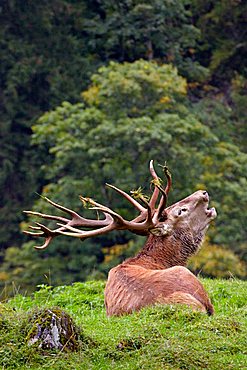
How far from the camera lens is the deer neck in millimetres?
9562

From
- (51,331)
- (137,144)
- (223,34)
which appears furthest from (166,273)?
(223,34)

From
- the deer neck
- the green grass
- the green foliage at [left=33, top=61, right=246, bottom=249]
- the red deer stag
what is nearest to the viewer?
the green grass

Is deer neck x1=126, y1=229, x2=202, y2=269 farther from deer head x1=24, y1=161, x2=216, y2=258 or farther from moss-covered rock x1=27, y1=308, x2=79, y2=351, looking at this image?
moss-covered rock x1=27, y1=308, x2=79, y2=351

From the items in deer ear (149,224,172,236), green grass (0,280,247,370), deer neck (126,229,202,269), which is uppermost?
green grass (0,280,247,370)

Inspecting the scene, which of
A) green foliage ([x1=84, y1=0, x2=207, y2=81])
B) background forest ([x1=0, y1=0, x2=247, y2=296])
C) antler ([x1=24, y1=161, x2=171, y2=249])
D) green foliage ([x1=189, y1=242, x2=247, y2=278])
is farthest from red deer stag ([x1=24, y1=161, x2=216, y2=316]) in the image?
green foliage ([x1=84, y1=0, x2=207, y2=81])

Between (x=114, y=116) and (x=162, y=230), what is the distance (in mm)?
16163

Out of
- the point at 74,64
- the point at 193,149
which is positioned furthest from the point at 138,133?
the point at 74,64

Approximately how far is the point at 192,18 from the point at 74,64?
4.22 meters

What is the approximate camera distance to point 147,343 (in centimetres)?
689

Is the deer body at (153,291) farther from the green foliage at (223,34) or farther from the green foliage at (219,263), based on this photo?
the green foliage at (223,34)

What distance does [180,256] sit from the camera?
9.87m

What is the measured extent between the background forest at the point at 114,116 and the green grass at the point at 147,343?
47.9 ft

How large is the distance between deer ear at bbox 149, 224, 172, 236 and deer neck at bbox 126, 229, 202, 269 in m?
0.05

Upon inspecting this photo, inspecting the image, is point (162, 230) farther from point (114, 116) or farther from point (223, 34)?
point (223, 34)
